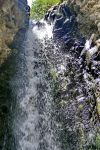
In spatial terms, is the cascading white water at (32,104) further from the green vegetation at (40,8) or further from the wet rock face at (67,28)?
the green vegetation at (40,8)

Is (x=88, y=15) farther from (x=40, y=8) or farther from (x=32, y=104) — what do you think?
(x=40, y=8)

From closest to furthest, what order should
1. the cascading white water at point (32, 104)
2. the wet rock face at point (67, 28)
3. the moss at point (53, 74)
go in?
1. the cascading white water at point (32, 104)
2. the moss at point (53, 74)
3. the wet rock face at point (67, 28)

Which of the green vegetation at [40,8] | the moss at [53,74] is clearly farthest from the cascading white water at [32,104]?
the green vegetation at [40,8]

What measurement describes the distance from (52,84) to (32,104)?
2.20 m

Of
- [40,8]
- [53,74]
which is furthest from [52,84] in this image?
[40,8]

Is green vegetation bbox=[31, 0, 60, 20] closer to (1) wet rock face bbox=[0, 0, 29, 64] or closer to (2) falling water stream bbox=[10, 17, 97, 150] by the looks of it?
(1) wet rock face bbox=[0, 0, 29, 64]

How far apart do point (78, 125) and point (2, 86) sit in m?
5.13

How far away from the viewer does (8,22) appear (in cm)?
2358

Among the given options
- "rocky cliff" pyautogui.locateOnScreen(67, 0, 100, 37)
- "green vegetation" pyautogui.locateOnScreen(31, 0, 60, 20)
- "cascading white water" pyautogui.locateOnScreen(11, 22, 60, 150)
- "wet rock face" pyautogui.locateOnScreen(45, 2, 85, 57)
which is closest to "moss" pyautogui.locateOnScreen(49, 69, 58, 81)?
"cascading white water" pyautogui.locateOnScreen(11, 22, 60, 150)

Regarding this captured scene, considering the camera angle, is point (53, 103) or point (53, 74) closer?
point (53, 103)

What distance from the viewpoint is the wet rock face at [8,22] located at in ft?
68.3

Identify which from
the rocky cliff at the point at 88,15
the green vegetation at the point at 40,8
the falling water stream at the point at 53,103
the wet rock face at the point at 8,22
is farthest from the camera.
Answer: the green vegetation at the point at 40,8

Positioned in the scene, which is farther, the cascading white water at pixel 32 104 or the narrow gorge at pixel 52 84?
the cascading white water at pixel 32 104

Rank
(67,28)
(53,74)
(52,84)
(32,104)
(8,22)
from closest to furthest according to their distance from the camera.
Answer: (32,104)
(52,84)
(53,74)
(8,22)
(67,28)
